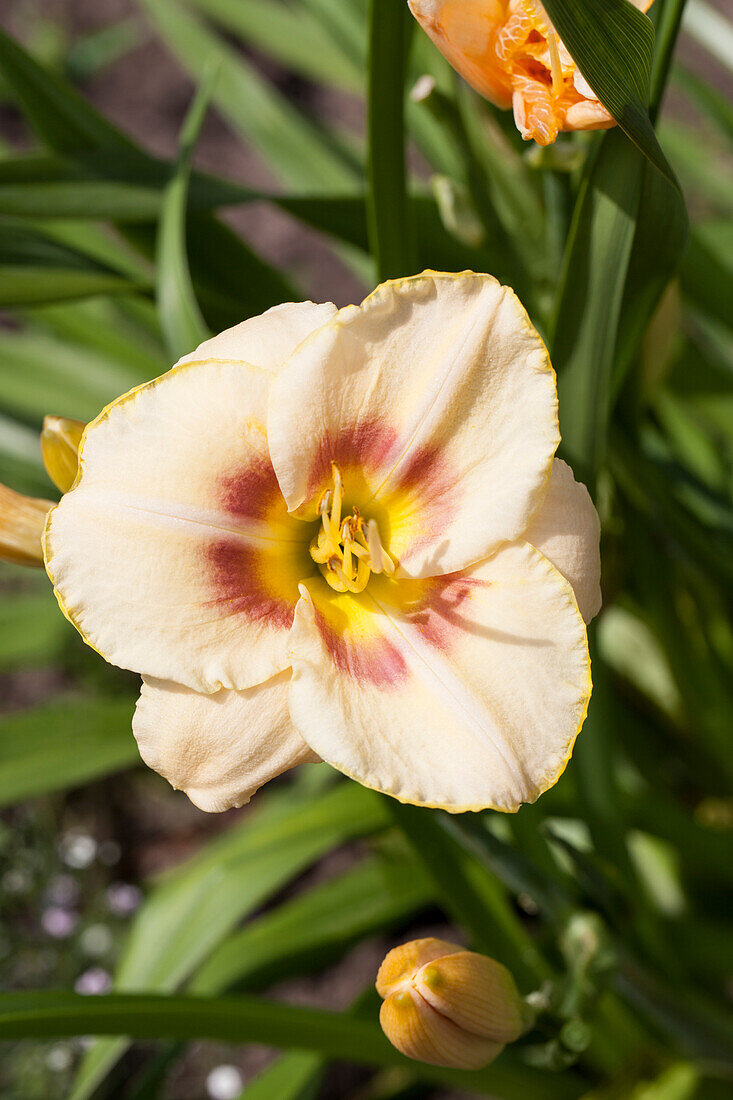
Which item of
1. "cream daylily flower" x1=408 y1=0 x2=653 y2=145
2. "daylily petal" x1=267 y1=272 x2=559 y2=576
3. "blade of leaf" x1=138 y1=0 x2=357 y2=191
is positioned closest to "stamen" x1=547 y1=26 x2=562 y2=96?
"cream daylily flower" x1=408 y1=0 x2=653 y2=145

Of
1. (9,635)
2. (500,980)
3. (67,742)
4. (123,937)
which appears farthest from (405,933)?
(500,980)

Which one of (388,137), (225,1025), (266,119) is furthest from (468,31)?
(266,119)

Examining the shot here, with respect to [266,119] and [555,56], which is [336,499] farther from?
[266,119]

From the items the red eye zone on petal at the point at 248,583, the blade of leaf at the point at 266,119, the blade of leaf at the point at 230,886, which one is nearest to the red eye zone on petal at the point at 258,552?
the red eye zone on petal at the point at 248,583

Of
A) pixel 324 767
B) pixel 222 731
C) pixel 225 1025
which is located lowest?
pixel 324 767

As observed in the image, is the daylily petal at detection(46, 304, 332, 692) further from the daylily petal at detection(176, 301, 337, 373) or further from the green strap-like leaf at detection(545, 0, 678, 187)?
the green strap-like leaf at detection(545, 0, 678, 187)
